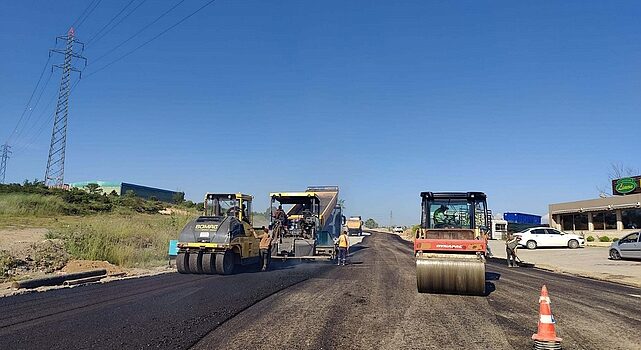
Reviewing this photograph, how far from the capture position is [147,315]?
26.4 ft

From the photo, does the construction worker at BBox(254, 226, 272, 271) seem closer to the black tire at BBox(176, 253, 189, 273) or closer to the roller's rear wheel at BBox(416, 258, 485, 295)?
the black tire at BBox(176, 253, 189, 273)

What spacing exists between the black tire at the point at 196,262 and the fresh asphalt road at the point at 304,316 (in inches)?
63.0

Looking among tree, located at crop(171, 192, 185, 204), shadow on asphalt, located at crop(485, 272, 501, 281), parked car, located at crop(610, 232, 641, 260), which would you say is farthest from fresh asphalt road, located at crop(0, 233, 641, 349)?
tree, located at crop(171, 192, 185, 204)

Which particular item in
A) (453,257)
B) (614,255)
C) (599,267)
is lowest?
(599,267)

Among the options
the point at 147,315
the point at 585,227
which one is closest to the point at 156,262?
the point at 147,315

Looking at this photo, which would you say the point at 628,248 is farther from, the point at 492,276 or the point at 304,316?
the point at 304,316

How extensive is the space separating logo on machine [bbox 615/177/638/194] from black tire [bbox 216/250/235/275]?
1490 inches

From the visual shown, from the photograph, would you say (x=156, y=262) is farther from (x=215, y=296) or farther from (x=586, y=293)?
(x=586, y=293)

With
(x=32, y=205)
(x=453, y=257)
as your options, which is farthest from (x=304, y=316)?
(x=32, y=205)

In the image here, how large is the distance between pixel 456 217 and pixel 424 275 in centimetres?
254

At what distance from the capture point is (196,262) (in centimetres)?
1439

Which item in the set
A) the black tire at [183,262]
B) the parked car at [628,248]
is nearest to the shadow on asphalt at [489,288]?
the black tire at [183,262]

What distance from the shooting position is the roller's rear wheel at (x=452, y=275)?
1044 cm

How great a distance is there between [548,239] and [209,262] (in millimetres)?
25064
